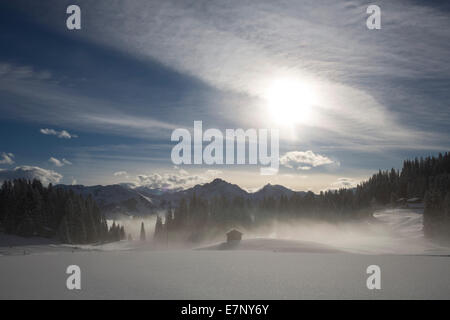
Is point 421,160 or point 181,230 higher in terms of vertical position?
point 421,160

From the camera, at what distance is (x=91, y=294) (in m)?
23.6

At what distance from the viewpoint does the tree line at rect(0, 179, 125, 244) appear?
100188mm

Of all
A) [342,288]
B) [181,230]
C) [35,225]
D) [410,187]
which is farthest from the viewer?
[410,187]

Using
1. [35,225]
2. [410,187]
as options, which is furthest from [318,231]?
[35,225]

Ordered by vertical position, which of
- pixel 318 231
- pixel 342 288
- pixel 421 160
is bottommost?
pixel 318 231

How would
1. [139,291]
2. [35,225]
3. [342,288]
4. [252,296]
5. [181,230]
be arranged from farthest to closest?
[181,230]
[35,225]
[342,288]
[139,291]
[252,296]

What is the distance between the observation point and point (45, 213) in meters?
106

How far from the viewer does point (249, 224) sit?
441 feet

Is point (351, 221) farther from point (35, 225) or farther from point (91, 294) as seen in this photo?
point (91, 294)

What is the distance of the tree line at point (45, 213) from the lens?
100188 mm
